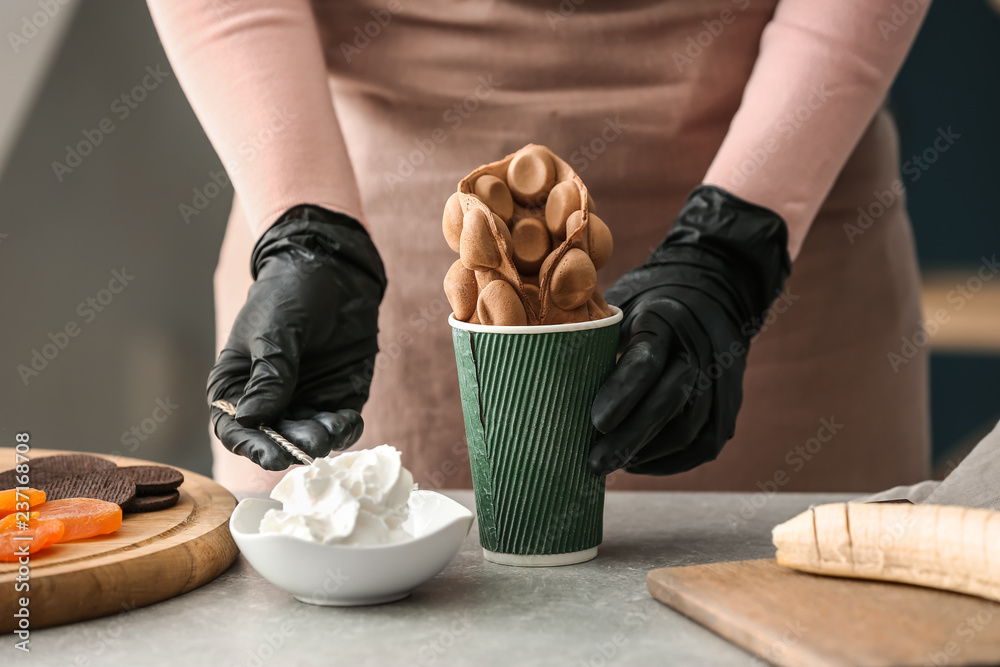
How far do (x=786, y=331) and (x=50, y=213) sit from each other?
8.54 feet

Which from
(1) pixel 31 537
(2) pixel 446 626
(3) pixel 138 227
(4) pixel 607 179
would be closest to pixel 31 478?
(1) pixel 31 537

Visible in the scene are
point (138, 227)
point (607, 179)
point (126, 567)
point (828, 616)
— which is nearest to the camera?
point (828, 616)

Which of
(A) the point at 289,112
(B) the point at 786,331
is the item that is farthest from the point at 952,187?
(A) the point at 289,112

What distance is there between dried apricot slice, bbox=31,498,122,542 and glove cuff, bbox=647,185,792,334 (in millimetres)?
749

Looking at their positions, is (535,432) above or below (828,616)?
above

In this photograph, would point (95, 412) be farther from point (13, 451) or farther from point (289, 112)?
point (289, 112)

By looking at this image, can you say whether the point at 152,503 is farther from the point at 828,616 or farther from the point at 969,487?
the point at 969,487

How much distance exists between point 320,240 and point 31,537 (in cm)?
55

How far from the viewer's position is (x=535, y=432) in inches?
35.5

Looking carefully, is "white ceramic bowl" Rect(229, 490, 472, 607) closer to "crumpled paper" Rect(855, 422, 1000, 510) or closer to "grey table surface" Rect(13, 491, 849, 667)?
"grey table surface" Rect(13, 491, 849, 667)

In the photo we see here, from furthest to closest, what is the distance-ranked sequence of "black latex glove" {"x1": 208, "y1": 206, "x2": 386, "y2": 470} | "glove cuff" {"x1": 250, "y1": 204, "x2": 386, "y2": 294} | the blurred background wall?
the blurred background wall < "glove cuff" {"x1": 250, "y1": 204, "x2": 386, "y2": 294} < "black latex glove" {"x1": 208, "y1": 206, "x2": 386, "y2": 470}

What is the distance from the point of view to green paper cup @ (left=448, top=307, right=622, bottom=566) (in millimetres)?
881

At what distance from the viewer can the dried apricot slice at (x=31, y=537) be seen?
2.67 feet

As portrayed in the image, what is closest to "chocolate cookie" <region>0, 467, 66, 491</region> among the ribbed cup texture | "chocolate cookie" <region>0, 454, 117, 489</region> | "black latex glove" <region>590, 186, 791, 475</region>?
"chocolate cookie" <region>0, 454, 117, 489</region>
